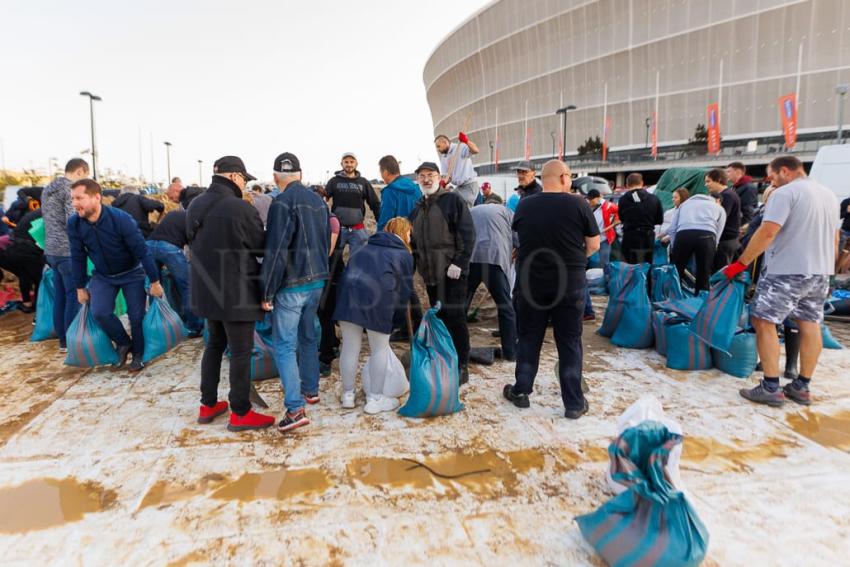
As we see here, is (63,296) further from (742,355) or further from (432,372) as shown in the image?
(742,355)

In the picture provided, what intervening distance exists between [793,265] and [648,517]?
2.54 metres

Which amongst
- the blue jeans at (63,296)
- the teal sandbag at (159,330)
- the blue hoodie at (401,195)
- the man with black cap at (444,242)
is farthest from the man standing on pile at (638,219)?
the blue jeans at (63,296)

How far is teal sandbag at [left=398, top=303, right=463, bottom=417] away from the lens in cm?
333

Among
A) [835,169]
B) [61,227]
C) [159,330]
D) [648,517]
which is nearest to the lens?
[648,517]

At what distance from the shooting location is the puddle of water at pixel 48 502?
2.32 meters

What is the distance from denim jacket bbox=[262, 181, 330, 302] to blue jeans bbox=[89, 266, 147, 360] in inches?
77.4

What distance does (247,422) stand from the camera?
128 inches

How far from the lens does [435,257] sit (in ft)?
13.0

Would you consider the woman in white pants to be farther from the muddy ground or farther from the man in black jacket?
the man in black jacket

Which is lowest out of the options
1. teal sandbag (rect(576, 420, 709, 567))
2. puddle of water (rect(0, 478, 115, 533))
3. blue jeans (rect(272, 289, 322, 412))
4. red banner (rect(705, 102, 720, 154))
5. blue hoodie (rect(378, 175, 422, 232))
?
puddle of water (rect(0, 478, 115, 533))

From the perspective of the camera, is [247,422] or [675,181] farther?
[675,181]

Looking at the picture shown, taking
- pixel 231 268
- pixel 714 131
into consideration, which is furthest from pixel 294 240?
pixel 714 131

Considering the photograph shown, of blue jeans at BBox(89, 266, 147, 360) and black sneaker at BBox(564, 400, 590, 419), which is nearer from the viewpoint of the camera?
black sneaker at BBox(564, 400, 590, 419)

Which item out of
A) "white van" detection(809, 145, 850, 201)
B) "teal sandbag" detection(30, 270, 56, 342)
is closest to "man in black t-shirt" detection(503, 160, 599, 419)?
"teal sandbag" detection(30, 270, 56, 342)
